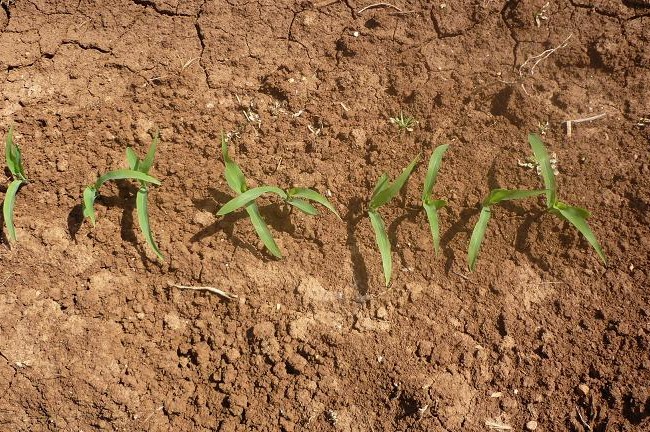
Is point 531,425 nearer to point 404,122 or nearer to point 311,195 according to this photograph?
point 311,195

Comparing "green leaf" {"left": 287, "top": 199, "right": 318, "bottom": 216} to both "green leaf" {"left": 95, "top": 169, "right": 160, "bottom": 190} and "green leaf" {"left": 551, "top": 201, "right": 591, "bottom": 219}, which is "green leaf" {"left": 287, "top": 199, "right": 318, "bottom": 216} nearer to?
"green leaf" {"left": 95, "top": 169, "right": 160, "bottom": 190}

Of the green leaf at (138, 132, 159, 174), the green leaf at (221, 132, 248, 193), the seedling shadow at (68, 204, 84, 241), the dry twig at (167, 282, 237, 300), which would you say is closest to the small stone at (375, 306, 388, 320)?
the dry twig at (167, 282, 237, 300)

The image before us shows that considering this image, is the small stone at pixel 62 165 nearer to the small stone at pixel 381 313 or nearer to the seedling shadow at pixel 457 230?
the small stone at pixel 381 313

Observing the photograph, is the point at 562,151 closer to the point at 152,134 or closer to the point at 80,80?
the point at 152,134

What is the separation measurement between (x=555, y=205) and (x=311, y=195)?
3.50ft

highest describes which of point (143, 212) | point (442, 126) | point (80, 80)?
point (80, 80)

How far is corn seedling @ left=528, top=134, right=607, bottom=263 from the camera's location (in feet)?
7.74

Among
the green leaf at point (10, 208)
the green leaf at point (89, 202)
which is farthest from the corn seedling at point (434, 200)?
the green leaf at point (10, 208)

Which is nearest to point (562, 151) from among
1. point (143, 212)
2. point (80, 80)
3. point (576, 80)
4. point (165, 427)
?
point (576, 80)

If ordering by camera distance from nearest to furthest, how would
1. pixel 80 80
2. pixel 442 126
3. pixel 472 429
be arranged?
pixel 472 429, pixel 442 126, pixel 80 80

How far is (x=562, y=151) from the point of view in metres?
2.60

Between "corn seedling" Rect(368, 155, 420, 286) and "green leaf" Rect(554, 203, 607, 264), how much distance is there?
68 cm

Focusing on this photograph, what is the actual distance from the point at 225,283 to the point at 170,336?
0.33 metres

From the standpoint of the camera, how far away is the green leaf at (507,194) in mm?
2369
